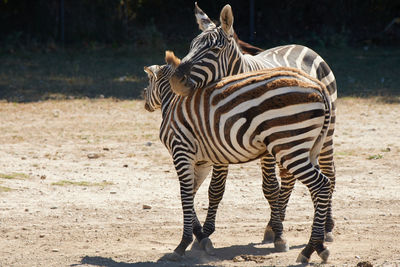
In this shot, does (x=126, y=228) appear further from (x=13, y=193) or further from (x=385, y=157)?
(x=385, y=157)

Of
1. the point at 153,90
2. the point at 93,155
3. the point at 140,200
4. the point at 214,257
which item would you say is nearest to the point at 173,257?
the point at 214,257

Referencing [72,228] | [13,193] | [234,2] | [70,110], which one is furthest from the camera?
[234,2]

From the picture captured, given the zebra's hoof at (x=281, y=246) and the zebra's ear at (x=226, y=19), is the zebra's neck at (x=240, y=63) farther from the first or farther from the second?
the zebra's hoof at (x=281, y=246)

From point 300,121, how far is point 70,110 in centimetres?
877

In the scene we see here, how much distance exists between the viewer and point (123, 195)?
8.36 m

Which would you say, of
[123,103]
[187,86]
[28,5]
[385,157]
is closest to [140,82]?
[123,103]

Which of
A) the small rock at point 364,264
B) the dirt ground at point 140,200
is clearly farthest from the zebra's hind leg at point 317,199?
the small rock at point 364,264

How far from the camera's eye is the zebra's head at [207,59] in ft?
19.2

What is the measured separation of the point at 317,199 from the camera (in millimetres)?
5727

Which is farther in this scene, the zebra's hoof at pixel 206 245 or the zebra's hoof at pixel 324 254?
the zebra's hoof at pixel 206 245

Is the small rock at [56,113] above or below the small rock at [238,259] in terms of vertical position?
below

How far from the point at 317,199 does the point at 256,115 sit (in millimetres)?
935

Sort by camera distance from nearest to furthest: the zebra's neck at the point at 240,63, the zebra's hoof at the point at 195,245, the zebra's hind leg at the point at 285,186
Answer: the zebra's hoof at the point at 195,245, the zebra's neck at the point at 240,63, the zebra's hind leg at the point at 285,186

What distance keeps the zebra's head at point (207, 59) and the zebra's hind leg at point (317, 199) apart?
1236mm
